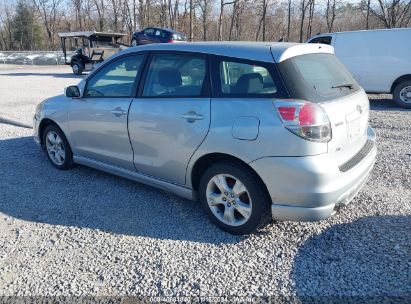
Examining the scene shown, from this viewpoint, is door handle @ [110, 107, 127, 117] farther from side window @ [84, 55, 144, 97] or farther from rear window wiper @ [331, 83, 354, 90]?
rear window wiper @ [331, 83, 354, 90]

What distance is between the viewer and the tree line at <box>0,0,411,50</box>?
34.8 m

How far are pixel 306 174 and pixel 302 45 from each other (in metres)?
1.21

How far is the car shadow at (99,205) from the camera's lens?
11.0ft

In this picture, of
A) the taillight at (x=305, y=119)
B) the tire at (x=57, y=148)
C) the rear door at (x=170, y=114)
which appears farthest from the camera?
the tire at (x=57, y=148)

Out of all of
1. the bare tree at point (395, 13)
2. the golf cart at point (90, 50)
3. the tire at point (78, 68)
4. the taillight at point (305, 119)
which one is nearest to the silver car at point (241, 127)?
the taillight at point (305, 119)

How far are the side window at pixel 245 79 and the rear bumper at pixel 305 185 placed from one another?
23.1 inches

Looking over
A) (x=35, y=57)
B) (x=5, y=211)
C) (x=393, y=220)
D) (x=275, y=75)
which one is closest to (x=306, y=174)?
(x=275, y=75)

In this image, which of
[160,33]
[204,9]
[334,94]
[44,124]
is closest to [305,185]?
[334,94]

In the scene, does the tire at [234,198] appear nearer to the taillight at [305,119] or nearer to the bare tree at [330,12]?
the taillight at [305,119]

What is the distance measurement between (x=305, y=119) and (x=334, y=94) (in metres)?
0.55

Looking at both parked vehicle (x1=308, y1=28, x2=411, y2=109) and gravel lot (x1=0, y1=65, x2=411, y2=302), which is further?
parked vehicle (x1=308, y1=28, x2=411, y2=109)

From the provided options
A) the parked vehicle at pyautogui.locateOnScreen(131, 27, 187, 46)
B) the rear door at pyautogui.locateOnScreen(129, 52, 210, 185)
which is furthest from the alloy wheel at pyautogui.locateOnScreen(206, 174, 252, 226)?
the parked vehicle at pyautogui.locateOnScreen(131, 27, 187, 46)

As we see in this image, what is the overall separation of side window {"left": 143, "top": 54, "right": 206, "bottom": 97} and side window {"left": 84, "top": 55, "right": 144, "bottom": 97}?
0.74 ft

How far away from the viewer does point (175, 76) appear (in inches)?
137
